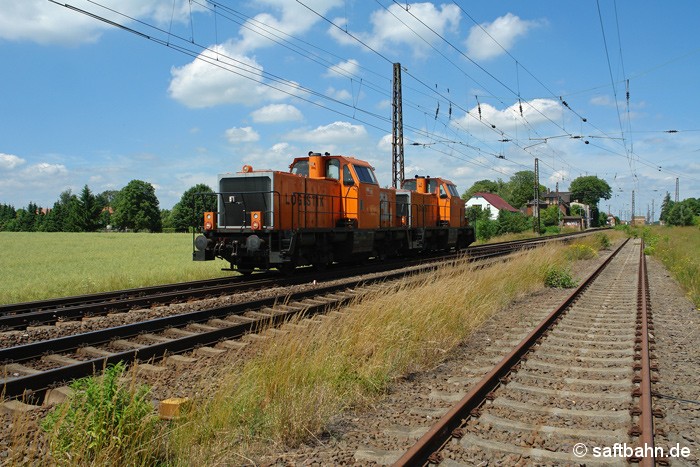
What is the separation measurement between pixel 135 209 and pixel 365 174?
88.3 m

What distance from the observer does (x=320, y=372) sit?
17.5 feet

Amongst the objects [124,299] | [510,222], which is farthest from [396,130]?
[510,222]

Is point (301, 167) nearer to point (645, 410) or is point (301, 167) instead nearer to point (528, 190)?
point (645, 410)

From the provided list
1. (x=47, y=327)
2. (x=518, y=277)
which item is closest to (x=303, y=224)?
(x=518, y=277)

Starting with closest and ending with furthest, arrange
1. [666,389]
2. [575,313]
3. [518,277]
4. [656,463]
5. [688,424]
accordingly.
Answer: [656,463] < [688,424] < [666,389] < [575,313] < [518,277]

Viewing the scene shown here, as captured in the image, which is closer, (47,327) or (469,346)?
(469,346)

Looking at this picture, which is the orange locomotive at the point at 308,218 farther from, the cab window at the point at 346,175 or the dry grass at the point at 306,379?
the dry grass at the point at 306,379

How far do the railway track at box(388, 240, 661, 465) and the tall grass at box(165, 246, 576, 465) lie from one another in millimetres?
804

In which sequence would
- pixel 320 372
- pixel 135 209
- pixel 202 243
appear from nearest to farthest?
pixel 320 372, pixel 202 243, pixel 135 209

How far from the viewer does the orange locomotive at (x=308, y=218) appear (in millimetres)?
13828

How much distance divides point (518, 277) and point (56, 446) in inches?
467

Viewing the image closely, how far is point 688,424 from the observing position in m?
4.49

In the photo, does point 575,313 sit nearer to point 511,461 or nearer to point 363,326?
point 363,326

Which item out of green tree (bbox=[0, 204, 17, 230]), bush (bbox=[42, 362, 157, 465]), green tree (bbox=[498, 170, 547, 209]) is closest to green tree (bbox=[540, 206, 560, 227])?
green tree (bbox=[498, 170, 547, 209])
